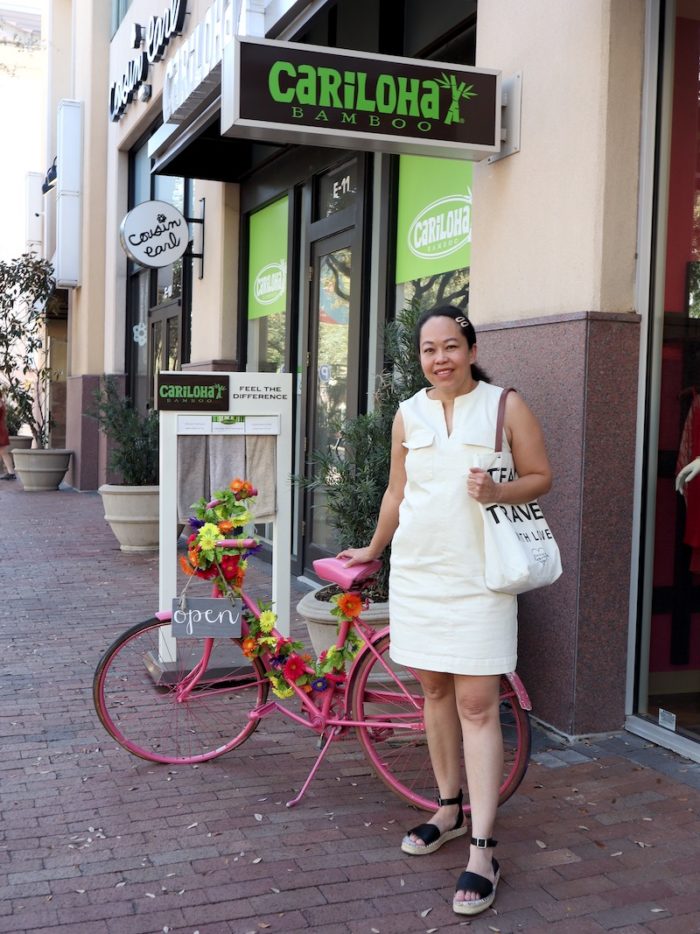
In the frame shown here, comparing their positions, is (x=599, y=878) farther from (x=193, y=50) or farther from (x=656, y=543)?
(x=193, y=50)

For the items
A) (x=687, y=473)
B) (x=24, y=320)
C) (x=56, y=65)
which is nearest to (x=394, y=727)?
(x=687, y=473)

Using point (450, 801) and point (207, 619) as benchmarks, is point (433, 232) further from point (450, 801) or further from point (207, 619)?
point (450, 801)

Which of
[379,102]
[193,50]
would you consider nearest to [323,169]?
[193,50]

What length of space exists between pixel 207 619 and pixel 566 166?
2579mm

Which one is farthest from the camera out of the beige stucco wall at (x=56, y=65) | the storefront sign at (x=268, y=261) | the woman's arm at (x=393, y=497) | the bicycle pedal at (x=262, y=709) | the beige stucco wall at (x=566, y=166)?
the beige stucco wall at (x=56, y=65)

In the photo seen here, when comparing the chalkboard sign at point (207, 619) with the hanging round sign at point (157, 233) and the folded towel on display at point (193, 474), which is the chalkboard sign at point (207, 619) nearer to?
the folded towel on display at point (193, 474)

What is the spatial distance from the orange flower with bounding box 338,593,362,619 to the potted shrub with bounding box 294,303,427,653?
0.93 metres

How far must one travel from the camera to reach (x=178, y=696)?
14.7 ft

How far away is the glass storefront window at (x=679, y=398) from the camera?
4.64 metres

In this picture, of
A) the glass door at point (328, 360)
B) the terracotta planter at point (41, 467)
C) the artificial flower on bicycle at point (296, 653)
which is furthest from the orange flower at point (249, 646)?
the terracotta planter at point (41, 467)

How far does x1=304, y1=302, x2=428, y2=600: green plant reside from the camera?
16.3ft

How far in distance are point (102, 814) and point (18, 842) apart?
1.14 feet

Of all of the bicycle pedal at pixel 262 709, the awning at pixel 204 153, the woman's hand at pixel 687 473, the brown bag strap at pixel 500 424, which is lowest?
the bicycle pedal at pixel 262 709

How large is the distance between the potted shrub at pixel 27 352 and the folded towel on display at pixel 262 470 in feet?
40.4
